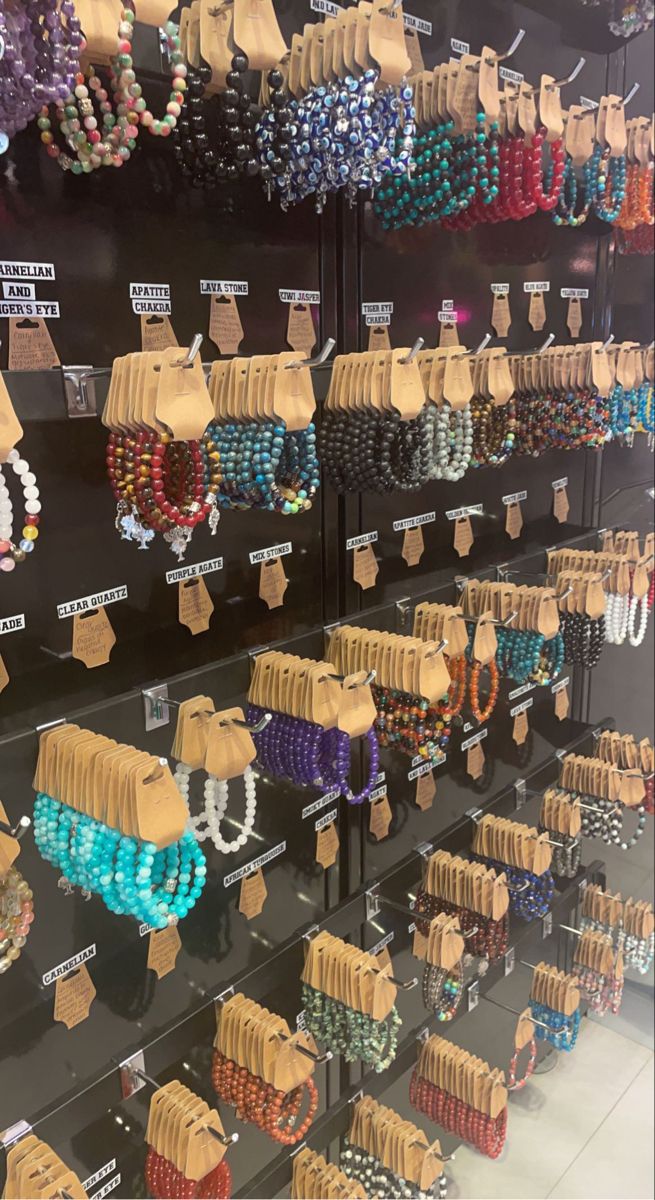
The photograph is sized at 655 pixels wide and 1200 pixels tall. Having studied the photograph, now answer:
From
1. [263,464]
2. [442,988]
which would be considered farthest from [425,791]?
[263,464]

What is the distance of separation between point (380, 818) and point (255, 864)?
0.39 m

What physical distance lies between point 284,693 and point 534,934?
1342 mm

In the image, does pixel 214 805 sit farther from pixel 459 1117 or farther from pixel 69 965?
pixel 459 1117

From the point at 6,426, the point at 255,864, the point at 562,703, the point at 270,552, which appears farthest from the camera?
the point at 562,703

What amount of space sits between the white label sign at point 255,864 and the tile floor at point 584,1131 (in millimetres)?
1072

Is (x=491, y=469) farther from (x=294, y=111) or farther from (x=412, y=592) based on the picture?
(x=294, y=111)

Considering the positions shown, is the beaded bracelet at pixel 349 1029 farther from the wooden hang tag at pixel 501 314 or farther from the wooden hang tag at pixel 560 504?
the wooden hang tag at pixel 501 314

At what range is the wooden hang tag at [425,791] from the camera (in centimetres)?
210

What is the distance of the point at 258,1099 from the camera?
1.64 m

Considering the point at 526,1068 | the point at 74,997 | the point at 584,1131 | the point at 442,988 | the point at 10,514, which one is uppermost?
the point at 10,514

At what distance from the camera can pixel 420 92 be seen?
149cm

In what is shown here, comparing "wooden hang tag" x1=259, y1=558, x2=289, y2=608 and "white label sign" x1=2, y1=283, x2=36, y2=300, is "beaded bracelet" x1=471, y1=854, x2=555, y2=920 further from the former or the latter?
"white label sign" x1=2, y1=283, x2=36, y2=300

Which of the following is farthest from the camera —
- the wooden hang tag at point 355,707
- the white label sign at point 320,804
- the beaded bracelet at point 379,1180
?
the beaded bracelet at point 379,1180

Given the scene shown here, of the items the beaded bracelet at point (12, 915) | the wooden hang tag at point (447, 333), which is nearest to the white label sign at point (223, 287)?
the wooden hang tag at point (447, 333)
